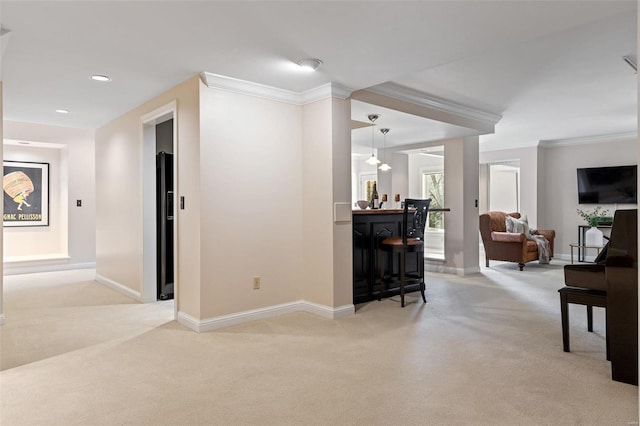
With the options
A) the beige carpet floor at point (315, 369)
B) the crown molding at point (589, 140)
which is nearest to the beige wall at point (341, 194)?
the beige carpet floor at point (315, 369)

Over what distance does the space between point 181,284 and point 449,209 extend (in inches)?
164

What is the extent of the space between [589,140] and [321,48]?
7267 millimetres

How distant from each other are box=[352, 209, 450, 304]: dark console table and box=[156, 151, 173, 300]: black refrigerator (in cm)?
215

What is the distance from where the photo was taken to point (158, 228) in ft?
16.0

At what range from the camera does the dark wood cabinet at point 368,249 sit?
455 cm

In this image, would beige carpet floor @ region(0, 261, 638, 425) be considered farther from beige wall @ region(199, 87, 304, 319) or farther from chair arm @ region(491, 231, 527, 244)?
chair arm @ region(491, 231, 527, 244)

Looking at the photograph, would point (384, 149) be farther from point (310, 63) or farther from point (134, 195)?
point (310, 63)

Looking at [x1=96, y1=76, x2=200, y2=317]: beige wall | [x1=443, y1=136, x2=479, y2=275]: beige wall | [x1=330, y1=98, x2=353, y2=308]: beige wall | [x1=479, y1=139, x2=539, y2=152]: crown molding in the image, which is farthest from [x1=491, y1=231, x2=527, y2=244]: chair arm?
[x1=96, y1=76, x2=200, y2=317]: beige wall

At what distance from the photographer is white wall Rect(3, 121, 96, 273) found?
Answer: 711cm

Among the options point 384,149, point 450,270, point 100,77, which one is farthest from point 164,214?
point 384,149

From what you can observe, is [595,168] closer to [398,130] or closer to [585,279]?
[398,130]

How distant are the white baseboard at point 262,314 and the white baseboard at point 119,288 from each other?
121 centimetres

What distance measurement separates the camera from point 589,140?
8141 millimetres

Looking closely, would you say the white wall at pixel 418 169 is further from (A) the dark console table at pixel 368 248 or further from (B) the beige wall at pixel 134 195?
(B) the beige wall at pixel 134 195
